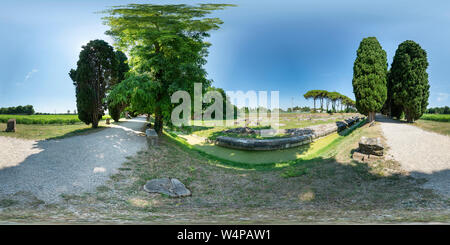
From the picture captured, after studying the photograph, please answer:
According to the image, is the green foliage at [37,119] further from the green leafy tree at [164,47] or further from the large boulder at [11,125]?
the green leafy tree at [164,47]

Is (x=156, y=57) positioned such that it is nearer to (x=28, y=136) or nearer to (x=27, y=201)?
(x=28, y=136)

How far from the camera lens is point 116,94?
26.9 feet

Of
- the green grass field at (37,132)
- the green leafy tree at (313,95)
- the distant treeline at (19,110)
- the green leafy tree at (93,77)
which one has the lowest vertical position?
the green grass field at (37,132)

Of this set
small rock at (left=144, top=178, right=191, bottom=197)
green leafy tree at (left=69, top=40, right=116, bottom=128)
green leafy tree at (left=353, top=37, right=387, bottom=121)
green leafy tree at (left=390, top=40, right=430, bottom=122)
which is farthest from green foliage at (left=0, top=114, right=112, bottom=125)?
green leafy tree at (left=390, top=40, right=430, bottom=122)

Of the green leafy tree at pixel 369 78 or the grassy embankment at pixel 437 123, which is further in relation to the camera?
the green leafy tree at pixel 369 78

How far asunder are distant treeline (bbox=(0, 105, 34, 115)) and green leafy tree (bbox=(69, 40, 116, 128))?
3.75 metres

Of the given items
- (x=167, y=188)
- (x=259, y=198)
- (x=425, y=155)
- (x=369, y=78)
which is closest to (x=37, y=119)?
(x=167, y=188)

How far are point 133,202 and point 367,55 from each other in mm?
16070

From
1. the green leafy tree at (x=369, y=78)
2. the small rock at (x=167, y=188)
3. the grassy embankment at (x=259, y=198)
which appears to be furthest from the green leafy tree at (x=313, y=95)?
the small rock at (x=167, y=188)

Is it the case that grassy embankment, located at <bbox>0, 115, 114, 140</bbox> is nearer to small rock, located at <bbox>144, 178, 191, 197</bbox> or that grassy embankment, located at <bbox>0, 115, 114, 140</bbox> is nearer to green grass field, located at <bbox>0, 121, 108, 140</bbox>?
green grass field, located at <bbox>0, 121, 108, 140</bbox>

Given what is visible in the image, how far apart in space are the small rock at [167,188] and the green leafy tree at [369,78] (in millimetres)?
13393

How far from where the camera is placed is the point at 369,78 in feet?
42.0

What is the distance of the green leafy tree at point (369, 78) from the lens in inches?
501

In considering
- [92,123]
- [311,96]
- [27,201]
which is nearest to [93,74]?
[92,123]
